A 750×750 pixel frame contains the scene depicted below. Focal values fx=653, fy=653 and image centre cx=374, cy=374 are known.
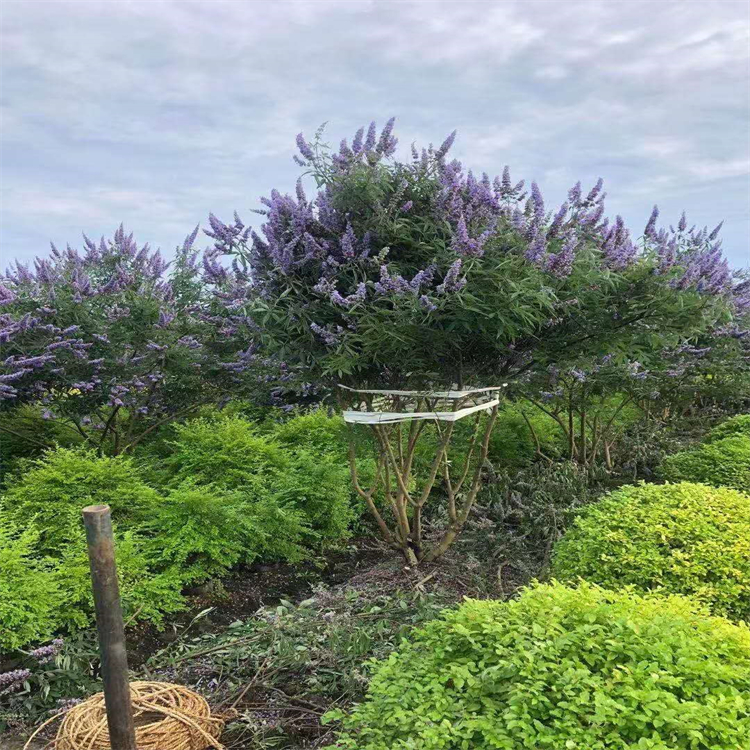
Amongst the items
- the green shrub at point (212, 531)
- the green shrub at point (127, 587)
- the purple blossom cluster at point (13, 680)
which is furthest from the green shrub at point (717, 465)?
the purple blossom cluster at point (13, 680)

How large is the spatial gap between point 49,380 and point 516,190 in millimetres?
5203

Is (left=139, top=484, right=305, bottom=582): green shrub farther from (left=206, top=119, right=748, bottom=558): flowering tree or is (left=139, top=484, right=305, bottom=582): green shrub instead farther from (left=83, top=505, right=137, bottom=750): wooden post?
(left=83, top=505, right=137, bottom=750): wooden post

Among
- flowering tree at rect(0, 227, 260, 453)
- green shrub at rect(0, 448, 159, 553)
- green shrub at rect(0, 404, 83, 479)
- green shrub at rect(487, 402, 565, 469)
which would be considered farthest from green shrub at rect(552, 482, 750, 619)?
green shrub at rect(0, 404, 83, 479)

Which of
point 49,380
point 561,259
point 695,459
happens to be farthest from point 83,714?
point 695,459

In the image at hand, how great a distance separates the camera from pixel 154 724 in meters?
2.53

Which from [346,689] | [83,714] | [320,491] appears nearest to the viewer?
[83,714]

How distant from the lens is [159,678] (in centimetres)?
355

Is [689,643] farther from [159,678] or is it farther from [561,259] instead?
[159,678]

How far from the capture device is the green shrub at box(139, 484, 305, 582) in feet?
14.8

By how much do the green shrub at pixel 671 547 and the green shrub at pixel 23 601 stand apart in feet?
9.47

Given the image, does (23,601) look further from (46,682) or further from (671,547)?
(671,547)

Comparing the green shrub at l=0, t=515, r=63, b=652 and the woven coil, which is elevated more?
the green shrub at l=0, t=515, r=63, b=652

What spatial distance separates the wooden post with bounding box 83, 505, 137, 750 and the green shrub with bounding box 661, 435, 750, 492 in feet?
17.3

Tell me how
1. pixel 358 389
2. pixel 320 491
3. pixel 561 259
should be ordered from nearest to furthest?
pixel 561 259 → pixel 358 389 → pixel 320 491
